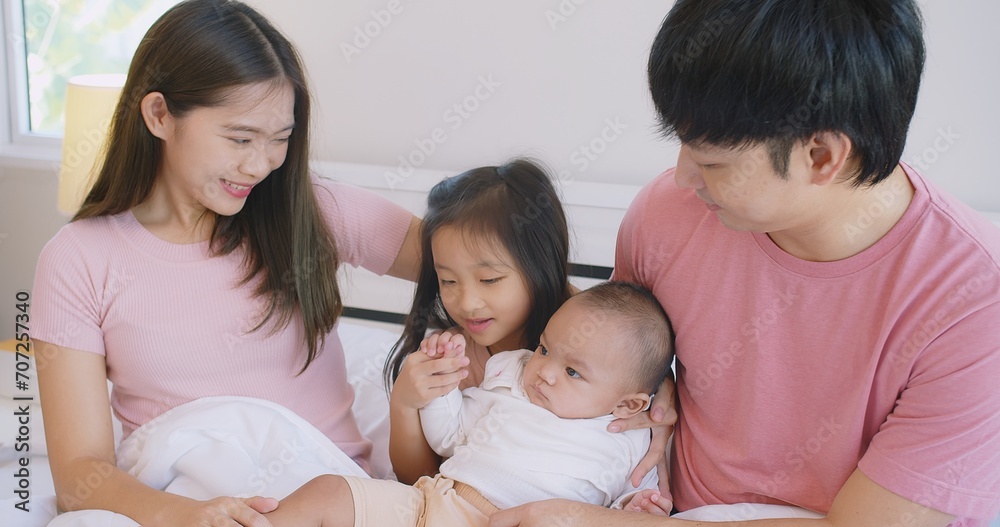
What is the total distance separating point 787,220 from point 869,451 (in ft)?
1.07

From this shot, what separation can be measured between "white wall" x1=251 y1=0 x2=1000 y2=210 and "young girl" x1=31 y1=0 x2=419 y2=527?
3.25 feet

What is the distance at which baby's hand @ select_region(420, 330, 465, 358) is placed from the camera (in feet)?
4.21

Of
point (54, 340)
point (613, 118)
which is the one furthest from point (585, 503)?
point (613, 118)

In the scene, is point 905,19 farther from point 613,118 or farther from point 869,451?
point 613,118

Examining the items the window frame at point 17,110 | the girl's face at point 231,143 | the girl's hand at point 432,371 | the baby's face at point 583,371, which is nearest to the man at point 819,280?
the baby's face at point 583,371

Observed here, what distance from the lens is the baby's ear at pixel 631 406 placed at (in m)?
1.32

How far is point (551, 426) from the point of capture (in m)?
1.29

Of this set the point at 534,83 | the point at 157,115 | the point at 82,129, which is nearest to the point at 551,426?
the point at 157,115

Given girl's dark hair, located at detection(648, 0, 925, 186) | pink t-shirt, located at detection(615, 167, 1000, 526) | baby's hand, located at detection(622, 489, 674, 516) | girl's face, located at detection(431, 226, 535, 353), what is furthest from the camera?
girl's face, located at detection(431, 226, 535, 353)

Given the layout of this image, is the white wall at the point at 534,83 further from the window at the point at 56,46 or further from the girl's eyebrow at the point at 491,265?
the girl's eyebrow at the point at 491,265

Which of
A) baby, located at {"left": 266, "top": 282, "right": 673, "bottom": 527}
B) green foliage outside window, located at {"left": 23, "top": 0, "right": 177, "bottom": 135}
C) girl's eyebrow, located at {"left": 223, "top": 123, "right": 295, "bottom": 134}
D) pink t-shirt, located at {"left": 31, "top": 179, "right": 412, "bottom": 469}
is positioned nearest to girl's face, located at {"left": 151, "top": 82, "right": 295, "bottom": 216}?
girl's eyebrow, located at {"left": 223, "top": 123, "right": 295, "bottom": 134}

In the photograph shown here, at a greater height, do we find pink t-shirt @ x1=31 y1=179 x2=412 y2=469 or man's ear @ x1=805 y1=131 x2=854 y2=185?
man's ear @ x1=805 y1=131 x2=854 y2=185

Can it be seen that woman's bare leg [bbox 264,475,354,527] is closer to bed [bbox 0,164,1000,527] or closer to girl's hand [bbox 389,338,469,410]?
girl's hand [bbox 389,338,469,410]

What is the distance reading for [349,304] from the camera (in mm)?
2561
